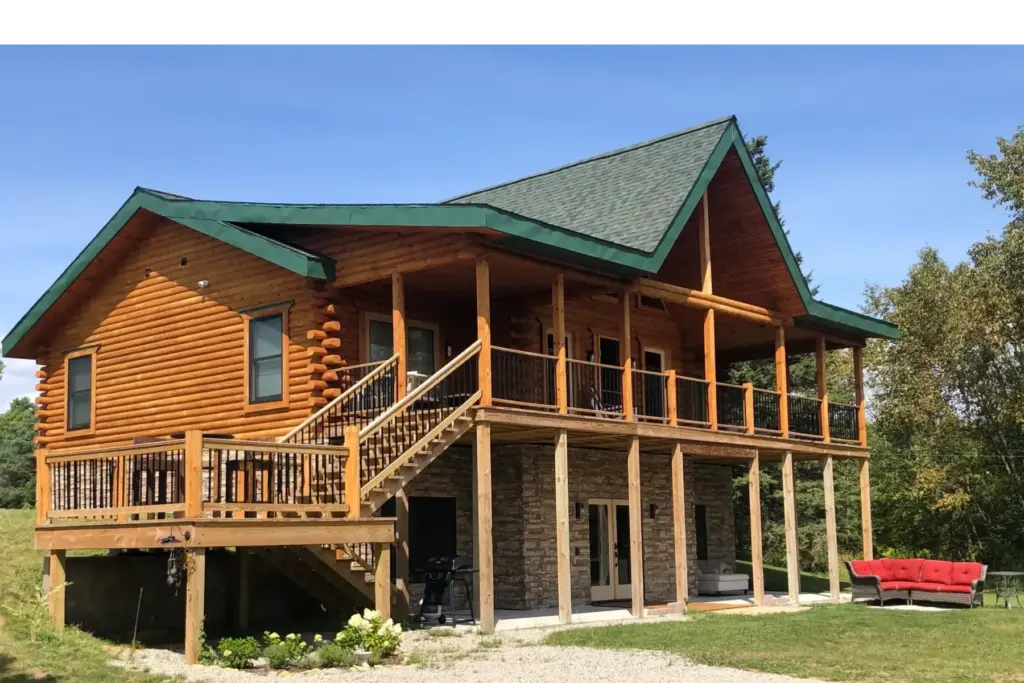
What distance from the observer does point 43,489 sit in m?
15.1

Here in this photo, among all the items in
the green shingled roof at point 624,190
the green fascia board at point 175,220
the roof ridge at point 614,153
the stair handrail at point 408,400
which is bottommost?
the stair handrail at point 408,400

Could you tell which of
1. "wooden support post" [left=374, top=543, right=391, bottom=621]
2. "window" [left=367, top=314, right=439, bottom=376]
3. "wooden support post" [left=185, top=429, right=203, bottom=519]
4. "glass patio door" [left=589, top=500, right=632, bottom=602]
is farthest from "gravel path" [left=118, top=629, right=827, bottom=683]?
"glass patio door" [left=589, top=500, right=632, bottom=602]

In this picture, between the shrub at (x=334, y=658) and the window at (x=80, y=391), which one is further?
the window at (x=80, y=391)

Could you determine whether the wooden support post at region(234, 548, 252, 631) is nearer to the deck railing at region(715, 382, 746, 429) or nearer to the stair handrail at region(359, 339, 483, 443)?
the stair handrail at region(359, 339, 483, 443)

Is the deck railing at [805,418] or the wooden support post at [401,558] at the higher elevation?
the deck railing at [805,418]

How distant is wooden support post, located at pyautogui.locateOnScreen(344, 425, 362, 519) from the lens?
14492mm

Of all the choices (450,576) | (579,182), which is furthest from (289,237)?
(579,182)

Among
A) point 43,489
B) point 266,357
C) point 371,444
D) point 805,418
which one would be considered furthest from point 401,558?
point 805,418

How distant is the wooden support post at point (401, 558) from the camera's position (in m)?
17.0

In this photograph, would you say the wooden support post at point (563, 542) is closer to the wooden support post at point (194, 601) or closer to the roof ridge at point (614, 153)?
the wooden support post at point (194, 601)

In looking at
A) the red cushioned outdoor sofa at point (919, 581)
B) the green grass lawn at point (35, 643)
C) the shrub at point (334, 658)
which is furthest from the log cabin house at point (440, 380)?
the red cushioned outdoor sofa at point (919, 581)

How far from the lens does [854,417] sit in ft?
86.5

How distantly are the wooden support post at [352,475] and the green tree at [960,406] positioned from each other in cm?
2338
